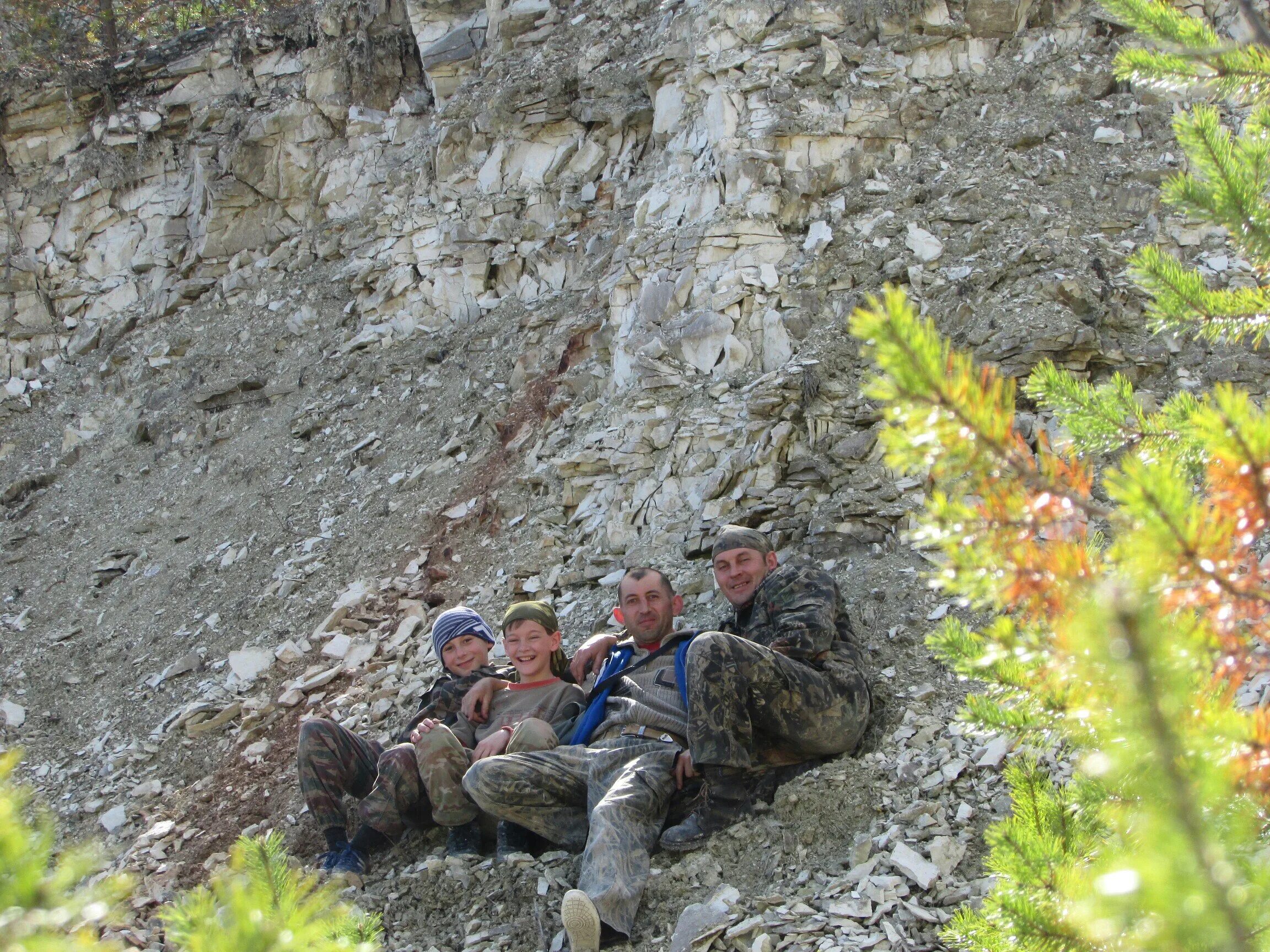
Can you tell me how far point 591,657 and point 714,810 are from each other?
1.32 metres

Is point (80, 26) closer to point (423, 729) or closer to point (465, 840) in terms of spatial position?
point (423, 729)

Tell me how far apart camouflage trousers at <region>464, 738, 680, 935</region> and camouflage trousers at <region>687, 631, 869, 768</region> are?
0.29 metres

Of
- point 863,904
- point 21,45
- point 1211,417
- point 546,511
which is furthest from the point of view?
point 21,45

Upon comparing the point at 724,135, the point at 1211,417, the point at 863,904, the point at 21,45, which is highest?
the point at 21,45

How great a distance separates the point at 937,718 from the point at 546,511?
380 centimetres

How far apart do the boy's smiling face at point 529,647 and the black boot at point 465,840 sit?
0.76m

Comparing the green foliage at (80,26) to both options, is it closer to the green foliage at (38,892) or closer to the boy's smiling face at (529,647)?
the boy's smiling face at (529,647)

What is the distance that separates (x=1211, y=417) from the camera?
1745 mm

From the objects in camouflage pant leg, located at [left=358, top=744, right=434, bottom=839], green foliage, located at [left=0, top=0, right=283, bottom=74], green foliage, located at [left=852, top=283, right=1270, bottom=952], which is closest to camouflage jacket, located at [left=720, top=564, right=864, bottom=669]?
camouflage pant leg, located at [left=358, top=744, right=434, bottom=839]

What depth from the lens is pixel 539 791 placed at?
4.43 metres

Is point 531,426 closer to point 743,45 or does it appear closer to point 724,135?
point 724,135

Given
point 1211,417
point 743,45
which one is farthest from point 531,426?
point 1211,417

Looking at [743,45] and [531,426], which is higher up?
[743,45]

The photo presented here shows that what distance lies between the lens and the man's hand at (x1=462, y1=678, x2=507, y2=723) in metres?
5.11
